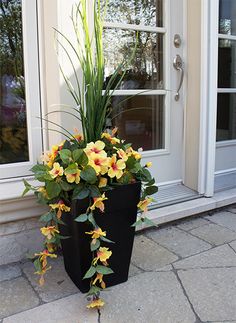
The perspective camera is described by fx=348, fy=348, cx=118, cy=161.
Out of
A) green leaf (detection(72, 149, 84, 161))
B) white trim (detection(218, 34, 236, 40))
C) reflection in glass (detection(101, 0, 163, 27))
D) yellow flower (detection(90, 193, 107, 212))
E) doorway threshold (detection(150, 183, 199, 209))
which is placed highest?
reflection in glass (detection(101, 0, 163, 27))

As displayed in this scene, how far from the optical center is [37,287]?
1.49 metres

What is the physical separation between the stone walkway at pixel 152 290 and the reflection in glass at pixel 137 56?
3.28 feet

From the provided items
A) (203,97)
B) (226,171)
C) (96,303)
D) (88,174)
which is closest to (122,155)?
(88,174)

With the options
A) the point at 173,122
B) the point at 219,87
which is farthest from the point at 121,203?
the point at 219,87

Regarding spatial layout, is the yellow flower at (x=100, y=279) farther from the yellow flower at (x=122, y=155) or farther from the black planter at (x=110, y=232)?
the yellow flower at (x=122, y=155)

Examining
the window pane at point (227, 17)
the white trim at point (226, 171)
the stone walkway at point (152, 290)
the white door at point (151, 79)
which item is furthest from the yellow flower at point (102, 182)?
the window pane at point (227, 17)

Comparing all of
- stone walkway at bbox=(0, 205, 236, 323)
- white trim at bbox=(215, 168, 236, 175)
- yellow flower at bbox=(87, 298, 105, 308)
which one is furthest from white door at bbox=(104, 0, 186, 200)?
yellow flower at bbox=(87, 298, 105, 308)

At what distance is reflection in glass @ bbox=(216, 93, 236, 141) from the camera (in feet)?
8.86

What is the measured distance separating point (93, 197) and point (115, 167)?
0.14 m

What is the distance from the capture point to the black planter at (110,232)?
1343 millimetres

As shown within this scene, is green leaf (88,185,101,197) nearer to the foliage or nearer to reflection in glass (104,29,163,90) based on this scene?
the foliage

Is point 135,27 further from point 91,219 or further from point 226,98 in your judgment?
point 91,219

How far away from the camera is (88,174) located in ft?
4.11

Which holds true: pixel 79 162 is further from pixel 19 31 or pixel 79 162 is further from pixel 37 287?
pixel 19 31
